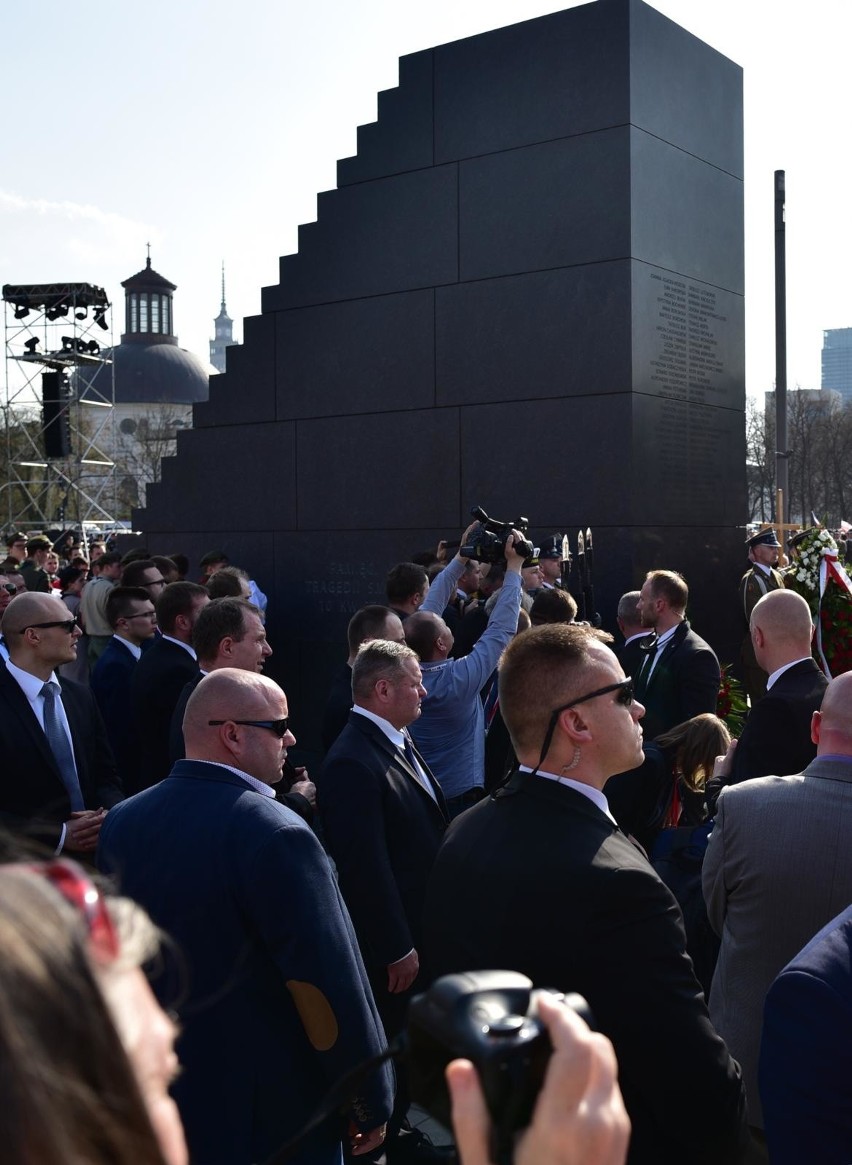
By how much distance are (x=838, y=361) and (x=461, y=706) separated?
201 meters

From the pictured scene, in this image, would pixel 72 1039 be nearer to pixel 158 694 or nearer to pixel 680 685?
pixel 158 694

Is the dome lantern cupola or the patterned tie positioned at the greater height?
the dome lantern cupola

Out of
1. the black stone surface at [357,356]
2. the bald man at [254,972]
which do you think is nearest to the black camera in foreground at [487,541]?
the black stone surface at [357,356]

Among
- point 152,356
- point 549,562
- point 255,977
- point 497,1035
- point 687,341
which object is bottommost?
point 255,977

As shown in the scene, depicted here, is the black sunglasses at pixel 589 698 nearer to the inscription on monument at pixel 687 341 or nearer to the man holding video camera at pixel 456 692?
the man holding video camera at pixel 456 692

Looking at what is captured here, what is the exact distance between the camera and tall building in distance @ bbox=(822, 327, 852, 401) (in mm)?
186250

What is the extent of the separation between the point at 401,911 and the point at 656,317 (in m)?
7.42

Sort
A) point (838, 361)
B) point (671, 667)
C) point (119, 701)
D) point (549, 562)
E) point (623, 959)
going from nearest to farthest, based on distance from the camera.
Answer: point (623, 959) → point (119, 701) → point (671, 667) → point (549, 562) → point (838, 361)

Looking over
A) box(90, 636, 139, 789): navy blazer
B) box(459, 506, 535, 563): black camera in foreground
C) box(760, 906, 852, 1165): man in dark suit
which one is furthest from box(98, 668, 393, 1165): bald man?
box(459, 506, 535, 563): black camera in foreground

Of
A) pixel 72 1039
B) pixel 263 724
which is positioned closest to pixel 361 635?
pixel 263 724

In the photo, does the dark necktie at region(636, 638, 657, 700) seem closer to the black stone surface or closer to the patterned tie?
the patterned tie

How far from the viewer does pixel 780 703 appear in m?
4.72

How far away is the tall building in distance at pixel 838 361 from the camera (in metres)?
186

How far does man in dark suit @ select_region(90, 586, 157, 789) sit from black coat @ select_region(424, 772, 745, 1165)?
4.34 meters
